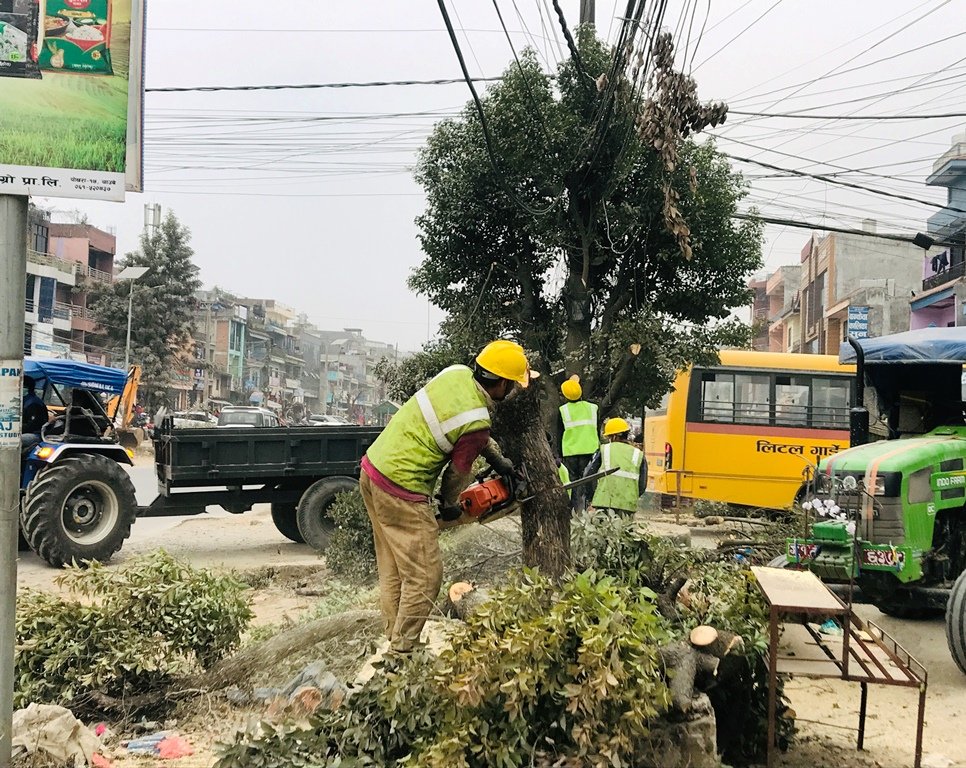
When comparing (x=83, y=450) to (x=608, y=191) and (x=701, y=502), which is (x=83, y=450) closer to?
(x=608, y=191)

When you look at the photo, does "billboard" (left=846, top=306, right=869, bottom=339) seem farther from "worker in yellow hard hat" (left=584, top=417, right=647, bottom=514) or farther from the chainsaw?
the chainsaw

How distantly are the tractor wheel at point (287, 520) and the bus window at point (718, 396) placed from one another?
745 centimetres

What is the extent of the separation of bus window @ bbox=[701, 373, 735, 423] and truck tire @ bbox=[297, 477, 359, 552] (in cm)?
718

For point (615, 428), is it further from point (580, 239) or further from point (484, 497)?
point (580, 239)

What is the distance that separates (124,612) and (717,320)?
11.3 metres

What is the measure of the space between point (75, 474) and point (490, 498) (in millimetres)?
6744

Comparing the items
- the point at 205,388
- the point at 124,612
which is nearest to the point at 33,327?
the point at 205,388

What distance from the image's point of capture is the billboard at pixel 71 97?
12.9 feet

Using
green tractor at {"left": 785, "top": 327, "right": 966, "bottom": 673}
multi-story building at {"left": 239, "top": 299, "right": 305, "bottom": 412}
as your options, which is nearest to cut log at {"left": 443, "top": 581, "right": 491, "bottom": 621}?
green tractor at {"left": 785, "top": 327, "right": 966, "bottom": 673}

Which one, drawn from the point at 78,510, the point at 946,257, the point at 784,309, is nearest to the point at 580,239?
the point at 78,510

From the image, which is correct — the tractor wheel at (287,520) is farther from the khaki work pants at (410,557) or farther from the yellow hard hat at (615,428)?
the khaki work pants at (410,557)

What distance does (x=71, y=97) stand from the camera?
402 cm

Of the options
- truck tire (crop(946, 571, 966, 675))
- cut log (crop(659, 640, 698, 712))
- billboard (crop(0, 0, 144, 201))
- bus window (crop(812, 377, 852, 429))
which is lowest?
truck tire (crop(946, 571, 966, 675))

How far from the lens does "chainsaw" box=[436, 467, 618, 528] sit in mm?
5070
